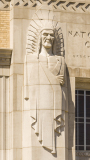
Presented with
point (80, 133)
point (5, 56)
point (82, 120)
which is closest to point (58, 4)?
point (5, 56)

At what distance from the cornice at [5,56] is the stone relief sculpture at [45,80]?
76 cm

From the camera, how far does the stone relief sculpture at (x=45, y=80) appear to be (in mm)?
23719

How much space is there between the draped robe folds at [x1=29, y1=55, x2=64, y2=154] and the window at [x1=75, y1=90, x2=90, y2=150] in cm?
156

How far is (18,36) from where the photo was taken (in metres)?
24.5

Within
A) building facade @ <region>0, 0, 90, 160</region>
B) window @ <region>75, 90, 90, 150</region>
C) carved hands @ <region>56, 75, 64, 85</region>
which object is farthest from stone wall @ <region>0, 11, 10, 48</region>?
window @ <region>75, 90, 90, 150</region>

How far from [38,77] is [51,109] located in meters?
1.29

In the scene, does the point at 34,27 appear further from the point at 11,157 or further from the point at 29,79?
the point at 11,157

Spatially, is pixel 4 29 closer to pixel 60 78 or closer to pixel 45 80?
pixel 45 80

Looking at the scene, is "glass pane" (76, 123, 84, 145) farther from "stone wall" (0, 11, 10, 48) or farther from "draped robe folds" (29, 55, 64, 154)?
"stone wall" (0, 11, 10, 48)

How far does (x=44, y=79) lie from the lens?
23969 mm

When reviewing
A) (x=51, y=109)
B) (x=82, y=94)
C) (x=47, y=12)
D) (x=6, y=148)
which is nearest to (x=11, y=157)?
(x=6, y=148)

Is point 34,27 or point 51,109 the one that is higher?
point 34,27

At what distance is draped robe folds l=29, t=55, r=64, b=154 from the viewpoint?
77.8ft

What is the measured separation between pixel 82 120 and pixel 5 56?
13.2ft
